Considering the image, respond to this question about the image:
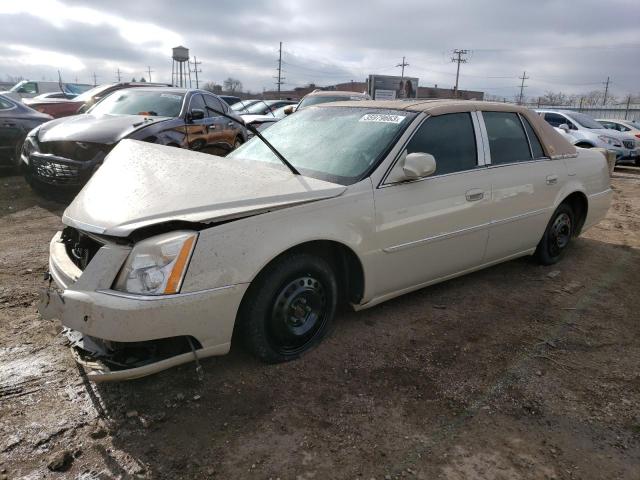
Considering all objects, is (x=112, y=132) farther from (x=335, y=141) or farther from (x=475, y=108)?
(x=475, y=108)

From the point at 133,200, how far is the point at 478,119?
2762 mm

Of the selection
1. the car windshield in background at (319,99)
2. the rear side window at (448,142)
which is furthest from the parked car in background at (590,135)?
the rear side window at (448,142)

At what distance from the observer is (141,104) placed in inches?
291

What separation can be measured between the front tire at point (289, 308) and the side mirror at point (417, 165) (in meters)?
0.81

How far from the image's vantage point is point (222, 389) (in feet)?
8.89

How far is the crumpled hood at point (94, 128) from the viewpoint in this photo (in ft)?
19.7

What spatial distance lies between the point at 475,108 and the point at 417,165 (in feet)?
4.02

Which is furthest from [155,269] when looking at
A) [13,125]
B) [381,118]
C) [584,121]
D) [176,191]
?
[584,121]

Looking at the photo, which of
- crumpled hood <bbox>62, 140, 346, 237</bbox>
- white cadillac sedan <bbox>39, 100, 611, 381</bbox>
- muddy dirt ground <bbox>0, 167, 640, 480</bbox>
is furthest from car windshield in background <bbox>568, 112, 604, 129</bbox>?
crumpled hood <bbox>62, 140, 346, 237</bbox>

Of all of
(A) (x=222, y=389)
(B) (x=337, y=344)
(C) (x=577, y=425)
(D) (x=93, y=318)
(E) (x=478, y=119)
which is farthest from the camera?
(E) (x=478, y=119)

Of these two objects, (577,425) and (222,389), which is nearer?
(577,425)

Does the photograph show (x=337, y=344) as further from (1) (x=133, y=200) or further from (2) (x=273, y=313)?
(1) (x=133, y=200)

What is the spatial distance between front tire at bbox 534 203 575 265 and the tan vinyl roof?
1.92ft

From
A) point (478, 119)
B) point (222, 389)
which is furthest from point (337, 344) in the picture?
point (478, 119)
